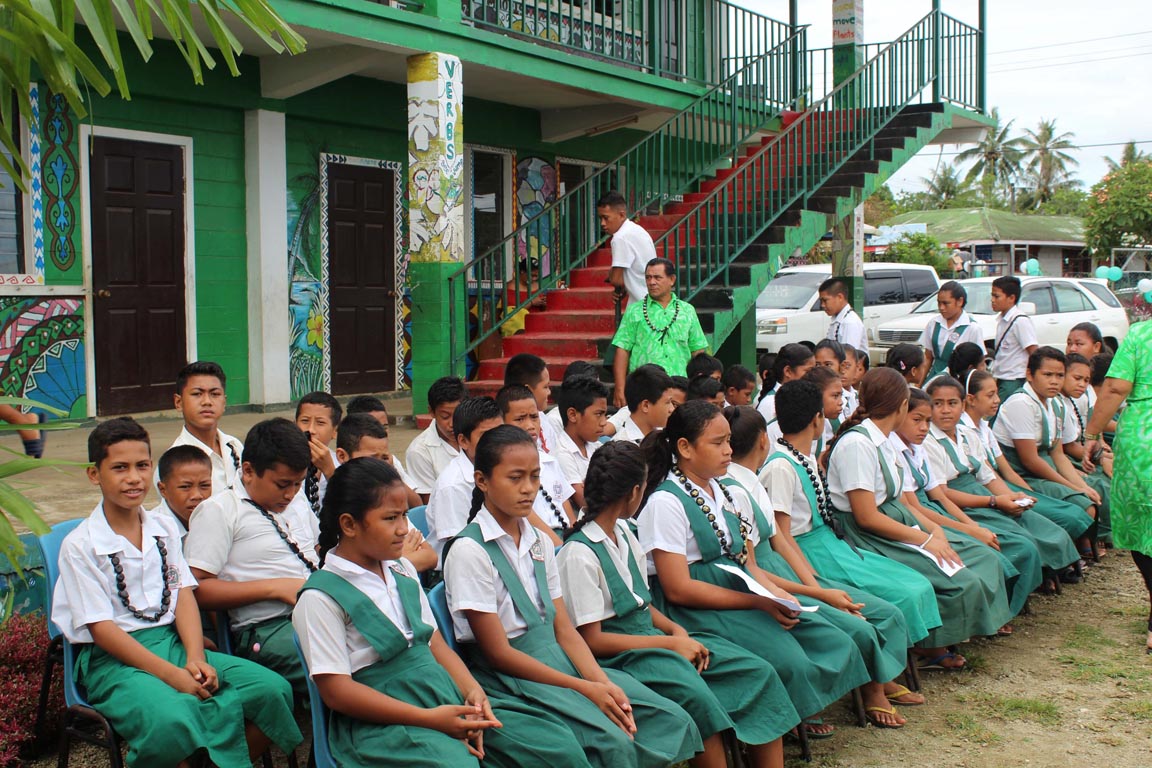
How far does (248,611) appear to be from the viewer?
11.2ft

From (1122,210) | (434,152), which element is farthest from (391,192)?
(1122,210)

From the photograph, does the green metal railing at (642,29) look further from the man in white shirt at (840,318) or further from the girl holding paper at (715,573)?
the girl holding paper at (715,573)

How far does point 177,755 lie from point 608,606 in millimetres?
1266

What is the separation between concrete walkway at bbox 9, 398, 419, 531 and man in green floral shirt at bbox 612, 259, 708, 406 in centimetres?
176

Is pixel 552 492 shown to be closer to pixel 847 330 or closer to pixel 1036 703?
pixel 1036 703

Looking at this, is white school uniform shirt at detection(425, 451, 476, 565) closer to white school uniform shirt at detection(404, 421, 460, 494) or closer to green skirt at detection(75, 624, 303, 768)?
white school uniform shirt at detection(404, 421, 460, 494)

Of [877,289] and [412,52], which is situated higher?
[412,52]

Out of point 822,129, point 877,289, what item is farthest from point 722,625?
point 877,289

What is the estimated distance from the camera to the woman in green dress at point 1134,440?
16.5ft

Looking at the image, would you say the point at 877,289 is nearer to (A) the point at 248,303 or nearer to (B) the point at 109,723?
(A) the point at 248,303

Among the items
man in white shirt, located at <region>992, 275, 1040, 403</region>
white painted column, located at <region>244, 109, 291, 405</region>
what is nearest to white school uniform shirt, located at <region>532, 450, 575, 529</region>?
man in white shirt, located at <region>992, 275, 1040, 403</region>

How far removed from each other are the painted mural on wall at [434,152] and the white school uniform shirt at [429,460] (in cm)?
425

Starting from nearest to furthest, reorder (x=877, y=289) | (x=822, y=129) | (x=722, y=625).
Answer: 1. (x=722, y=625)
2. (x=822, y=129)
3. (x=877, y=289)

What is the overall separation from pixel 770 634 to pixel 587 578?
737 millimetres
